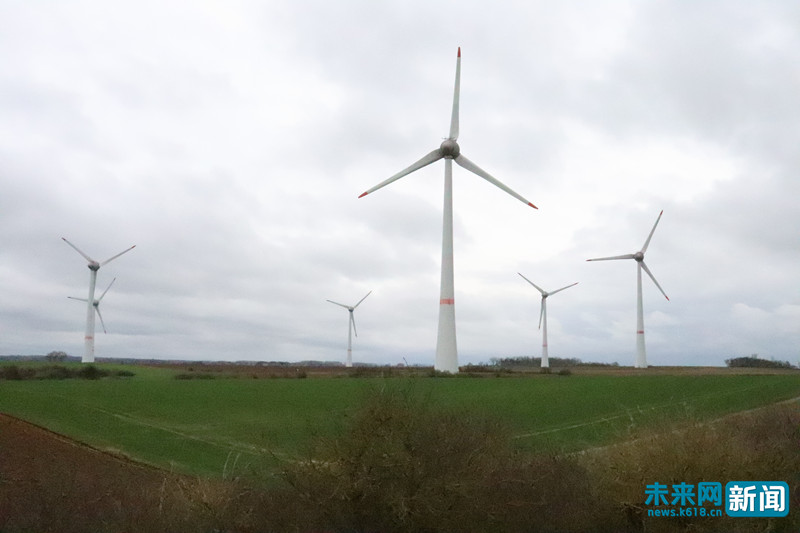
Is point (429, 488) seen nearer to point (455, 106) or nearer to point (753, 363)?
point (455, 106)

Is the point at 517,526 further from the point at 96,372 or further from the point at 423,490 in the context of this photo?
the point at 96,372

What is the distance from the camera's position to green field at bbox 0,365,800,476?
27.9 metres

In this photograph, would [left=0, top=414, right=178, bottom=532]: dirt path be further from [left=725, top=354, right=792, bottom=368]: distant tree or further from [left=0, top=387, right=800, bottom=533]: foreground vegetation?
[left=725, top=354, right=792, bottom=368]: distant tree

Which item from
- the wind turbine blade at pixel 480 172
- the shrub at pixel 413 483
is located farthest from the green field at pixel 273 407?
the wind turbine blade at pixel 480 172

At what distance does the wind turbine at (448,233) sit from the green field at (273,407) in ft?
16.4

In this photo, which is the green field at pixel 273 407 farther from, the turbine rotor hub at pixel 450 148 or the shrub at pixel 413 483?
the turbine rotor hub at pixel 450 148

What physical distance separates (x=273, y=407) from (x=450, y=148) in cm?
2851

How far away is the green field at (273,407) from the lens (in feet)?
91.6

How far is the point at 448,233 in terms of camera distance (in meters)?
59.9

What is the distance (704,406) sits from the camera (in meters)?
37.0

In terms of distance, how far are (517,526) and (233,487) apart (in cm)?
543

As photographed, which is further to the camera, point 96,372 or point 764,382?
point 96,372

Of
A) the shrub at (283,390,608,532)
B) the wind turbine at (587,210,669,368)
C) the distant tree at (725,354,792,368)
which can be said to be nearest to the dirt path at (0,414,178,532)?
the shrub at (283,390,608,532)

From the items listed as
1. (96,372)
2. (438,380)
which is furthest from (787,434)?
(96,372)
